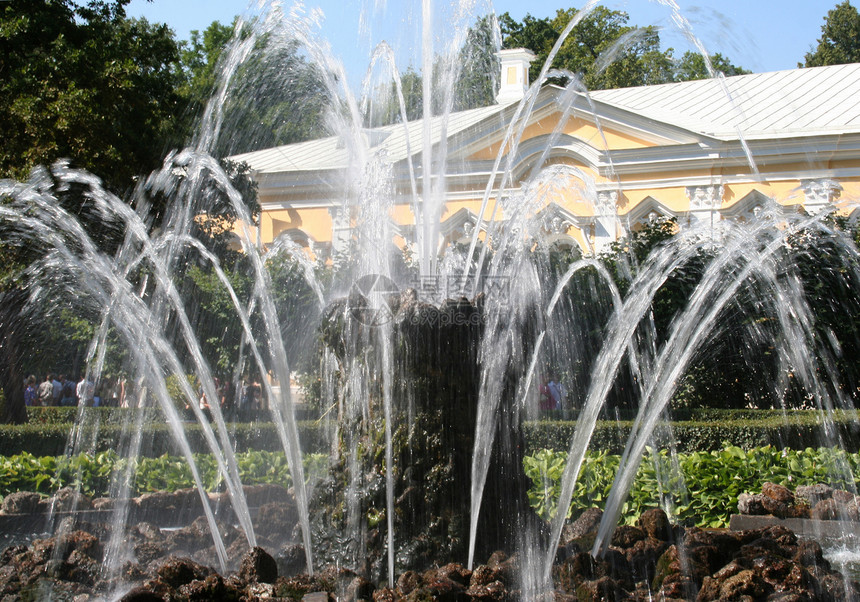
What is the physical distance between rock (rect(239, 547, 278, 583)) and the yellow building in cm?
1314

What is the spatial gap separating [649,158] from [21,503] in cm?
1602

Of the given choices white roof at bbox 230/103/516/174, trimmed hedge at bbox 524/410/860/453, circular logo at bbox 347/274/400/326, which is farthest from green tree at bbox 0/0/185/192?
circular logo at bbox 347/274/400/326

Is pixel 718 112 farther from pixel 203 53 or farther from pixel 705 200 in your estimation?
pixel 203 53

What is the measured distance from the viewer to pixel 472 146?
20.1 metres

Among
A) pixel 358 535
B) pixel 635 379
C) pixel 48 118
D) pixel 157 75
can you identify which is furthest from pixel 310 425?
pixel 157 75

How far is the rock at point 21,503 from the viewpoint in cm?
659

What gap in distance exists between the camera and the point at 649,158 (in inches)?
767

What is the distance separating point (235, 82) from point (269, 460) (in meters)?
8.68

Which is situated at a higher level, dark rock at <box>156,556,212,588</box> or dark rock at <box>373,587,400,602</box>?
dark rock at <box>156,556,212,588</box>

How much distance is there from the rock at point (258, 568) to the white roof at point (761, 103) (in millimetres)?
15629

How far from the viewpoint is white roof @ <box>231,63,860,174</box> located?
18734 mm

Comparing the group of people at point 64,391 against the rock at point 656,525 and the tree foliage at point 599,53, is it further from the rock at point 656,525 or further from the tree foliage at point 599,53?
the tree foliage at point 599,53

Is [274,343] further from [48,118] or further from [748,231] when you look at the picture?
[48,118]

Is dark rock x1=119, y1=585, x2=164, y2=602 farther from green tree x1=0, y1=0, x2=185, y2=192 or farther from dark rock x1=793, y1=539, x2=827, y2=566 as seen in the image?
green tree x1=0, y1=0, x2=185, y2=192
